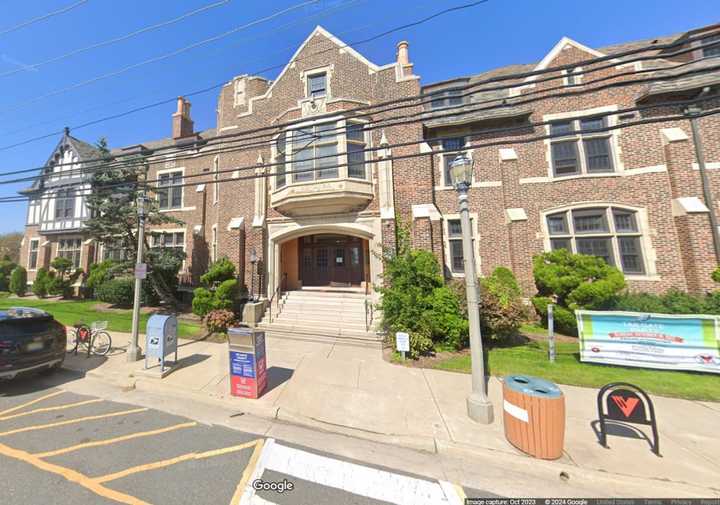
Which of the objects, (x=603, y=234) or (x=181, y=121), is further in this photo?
(x=181, y=121)

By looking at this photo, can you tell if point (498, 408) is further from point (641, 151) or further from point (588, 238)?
point (641, 151)

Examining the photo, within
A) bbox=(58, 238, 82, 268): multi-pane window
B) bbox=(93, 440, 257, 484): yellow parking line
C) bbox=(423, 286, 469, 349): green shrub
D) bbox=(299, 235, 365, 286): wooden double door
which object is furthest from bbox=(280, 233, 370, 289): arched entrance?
bbox=(58, 238, 82, 268): multi-pane window

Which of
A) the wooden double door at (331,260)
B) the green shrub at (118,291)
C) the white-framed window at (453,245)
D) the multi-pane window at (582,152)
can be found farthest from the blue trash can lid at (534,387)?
the green shrub at (118,291)

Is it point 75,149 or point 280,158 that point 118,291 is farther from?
point 75,149

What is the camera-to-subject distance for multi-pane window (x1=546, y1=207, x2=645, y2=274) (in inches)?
405

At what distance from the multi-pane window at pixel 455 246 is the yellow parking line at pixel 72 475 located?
38.7 feet

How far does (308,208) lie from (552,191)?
420 inches

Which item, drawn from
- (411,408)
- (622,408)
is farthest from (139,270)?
(622,408)

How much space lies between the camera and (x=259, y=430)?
4.18 m

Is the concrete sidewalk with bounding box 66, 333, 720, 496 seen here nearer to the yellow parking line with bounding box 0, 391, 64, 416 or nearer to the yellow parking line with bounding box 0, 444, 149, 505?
the yellow parking line with bounding box 0, 391, 64, 416

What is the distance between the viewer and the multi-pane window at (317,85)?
12.1 m

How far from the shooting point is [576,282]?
321 inches

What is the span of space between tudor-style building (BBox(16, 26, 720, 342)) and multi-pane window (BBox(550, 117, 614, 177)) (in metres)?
0.05

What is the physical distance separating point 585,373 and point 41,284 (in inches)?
1123
